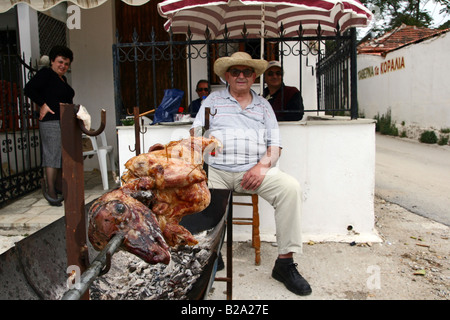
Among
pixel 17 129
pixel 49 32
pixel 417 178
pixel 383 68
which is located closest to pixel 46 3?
pixel 17 129

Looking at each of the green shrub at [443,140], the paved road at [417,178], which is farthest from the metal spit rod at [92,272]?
the green shrub at [443,140]

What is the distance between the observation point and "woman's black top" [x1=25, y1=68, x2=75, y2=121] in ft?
14.1

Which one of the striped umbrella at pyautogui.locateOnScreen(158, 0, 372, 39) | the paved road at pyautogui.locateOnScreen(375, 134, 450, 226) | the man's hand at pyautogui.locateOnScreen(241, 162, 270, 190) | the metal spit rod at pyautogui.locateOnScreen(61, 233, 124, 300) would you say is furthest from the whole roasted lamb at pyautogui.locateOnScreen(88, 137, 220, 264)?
the paved road at pyautogui.locateOnScreen(375, 134, 450, 226)

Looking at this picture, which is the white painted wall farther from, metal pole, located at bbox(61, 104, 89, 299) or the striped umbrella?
metal pole, located at bbox(61, 104, 89, 299)

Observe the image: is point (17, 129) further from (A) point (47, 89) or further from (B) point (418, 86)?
(B) point (418, 86)

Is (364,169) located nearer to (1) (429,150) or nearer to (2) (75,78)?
(2) (75,78)

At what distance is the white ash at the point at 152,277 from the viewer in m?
1.84

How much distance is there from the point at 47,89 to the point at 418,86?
12758 mm

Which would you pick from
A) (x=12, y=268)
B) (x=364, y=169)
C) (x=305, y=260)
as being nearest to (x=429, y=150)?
(x=364, y=169)

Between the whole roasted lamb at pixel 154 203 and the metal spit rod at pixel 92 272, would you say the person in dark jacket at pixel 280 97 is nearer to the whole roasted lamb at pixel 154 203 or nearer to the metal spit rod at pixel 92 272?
the whole roasted lamb at pixel 154 203
